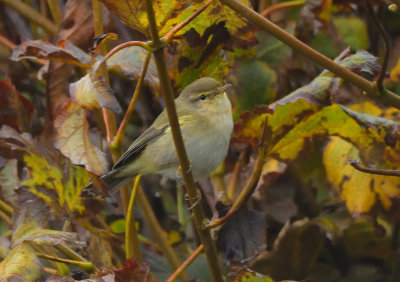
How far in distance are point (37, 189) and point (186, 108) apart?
73 cm

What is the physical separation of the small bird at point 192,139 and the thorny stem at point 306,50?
0.65 metres

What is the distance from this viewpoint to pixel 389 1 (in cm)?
110

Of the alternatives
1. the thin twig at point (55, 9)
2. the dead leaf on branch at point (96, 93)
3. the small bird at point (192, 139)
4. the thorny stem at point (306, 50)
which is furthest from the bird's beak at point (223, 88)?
the dead leaf on branch at point (96, 93)

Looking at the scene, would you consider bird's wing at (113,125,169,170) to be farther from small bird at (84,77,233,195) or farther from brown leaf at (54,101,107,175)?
brown leaf at (54,101,107,175)

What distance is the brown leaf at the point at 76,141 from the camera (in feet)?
4.12

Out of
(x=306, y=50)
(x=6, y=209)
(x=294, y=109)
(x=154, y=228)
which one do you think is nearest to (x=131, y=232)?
(x=154, y=228)

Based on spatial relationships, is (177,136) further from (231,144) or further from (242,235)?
(231,144)

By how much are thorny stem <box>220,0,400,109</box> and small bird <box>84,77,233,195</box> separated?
0.65m

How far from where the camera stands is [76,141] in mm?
1307

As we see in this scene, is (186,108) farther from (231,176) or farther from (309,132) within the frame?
(309,132)

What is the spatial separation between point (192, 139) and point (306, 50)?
2.77 ft

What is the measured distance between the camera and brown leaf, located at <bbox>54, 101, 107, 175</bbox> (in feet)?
4.12

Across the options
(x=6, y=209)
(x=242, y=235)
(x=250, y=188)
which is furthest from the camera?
(x=6, y=209)

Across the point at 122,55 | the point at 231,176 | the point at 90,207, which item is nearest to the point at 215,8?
the point at 122,55
